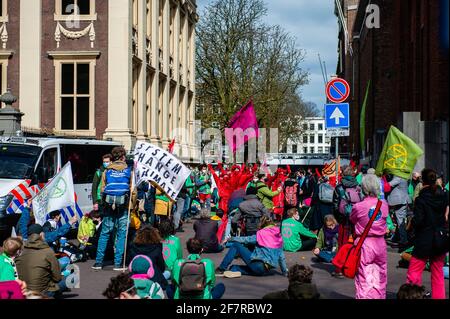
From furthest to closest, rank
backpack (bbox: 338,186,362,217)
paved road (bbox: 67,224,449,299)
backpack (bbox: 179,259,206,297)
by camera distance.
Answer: backpack (bbox: 338,186,362,217), paved road (bbox: 67,224,449,299), backpack (bbox: 179,259,206,297)

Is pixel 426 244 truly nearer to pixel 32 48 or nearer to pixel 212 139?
pixel 32 48

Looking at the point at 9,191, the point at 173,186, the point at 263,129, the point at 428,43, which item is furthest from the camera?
the point at 263,129

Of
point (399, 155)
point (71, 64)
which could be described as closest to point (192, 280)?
point (399, 155)

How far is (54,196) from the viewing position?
11.4 meters

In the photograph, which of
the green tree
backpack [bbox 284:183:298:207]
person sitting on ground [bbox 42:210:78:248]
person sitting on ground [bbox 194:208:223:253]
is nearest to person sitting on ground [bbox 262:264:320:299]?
person sitting on ground [bbox 42:210:78:248]

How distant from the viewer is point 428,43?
1005 inches

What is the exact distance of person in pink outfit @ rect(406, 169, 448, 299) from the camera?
28.2 ft

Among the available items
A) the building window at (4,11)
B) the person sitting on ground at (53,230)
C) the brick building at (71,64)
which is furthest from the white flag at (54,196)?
the building window at (4,11)

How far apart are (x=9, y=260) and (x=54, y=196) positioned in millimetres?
3203

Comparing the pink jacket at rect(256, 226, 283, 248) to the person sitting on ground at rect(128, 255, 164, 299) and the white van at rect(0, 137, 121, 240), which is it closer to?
the person sitting on ground at rect(128, 255, 164, 299)

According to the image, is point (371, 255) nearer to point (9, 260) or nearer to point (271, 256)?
point (271, 256)

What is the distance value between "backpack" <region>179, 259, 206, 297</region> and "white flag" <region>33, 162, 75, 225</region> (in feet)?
13.0

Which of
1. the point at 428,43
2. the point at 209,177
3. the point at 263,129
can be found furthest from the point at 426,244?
the point at 263,129
